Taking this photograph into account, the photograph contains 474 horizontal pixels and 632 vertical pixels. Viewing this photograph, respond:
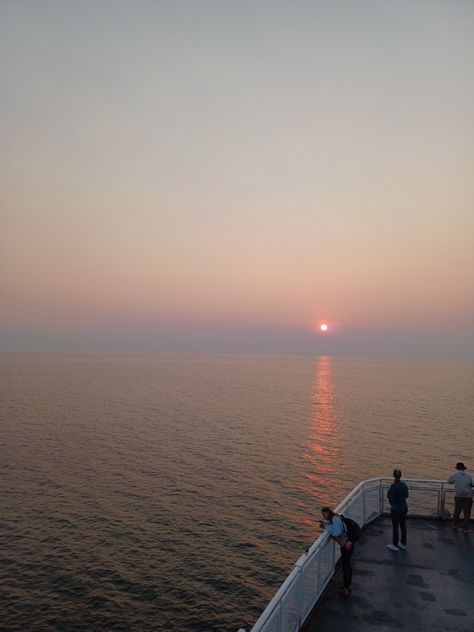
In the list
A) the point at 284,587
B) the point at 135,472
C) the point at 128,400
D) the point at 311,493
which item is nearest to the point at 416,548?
the point at 284,587

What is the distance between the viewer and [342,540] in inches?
385

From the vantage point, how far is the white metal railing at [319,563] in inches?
284

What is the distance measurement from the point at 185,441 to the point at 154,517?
961 inches

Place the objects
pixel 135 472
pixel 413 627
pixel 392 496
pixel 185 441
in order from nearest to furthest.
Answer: pixel 413 627
pixel 392 496
pixel 135 472
pixel 185 441

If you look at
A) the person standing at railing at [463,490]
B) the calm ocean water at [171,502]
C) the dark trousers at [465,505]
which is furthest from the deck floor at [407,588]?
the calm ocean water at [171,502]

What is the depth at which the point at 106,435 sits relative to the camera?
5622 centimetres

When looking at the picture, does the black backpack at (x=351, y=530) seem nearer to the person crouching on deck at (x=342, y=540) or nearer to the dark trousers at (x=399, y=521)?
the person crouching on deck at (x=342, y=540)

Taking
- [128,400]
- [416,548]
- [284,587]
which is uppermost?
[284,587]

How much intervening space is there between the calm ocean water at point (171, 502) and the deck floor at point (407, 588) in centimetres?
1004

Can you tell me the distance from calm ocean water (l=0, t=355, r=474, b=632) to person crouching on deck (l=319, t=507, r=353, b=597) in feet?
37.7

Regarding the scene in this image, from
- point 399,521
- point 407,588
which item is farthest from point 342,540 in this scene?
point 399,521

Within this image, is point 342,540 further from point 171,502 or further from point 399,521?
point 171,502

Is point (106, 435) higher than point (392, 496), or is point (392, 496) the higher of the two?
point (392, 496)

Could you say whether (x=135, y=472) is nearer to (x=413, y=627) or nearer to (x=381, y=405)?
(x=413, y=627)
